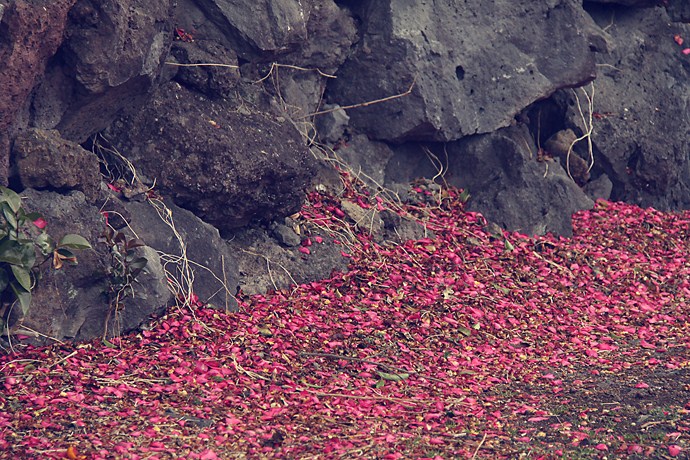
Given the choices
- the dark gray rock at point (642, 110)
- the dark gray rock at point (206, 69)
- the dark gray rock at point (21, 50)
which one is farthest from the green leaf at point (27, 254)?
the dark gray rock at point (642, 110)

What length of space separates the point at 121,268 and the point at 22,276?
60 centimetres

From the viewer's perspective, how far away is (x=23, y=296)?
13.9ft

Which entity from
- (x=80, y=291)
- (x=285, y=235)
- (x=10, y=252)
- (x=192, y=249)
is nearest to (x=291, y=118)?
(x=285, y=235)

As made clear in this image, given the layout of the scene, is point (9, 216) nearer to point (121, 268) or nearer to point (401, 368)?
point (121, 268)

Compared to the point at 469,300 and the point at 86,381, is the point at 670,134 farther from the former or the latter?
the point at 86,381

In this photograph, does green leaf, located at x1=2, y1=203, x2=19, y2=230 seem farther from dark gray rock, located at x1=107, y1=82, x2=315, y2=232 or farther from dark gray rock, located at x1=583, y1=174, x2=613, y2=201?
dark gray rock, located at x1=583, y1=174, x2=613, y2=201

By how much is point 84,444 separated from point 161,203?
2.12 meters

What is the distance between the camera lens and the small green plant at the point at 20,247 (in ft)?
13.8

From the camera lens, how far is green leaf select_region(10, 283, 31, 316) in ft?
13.9

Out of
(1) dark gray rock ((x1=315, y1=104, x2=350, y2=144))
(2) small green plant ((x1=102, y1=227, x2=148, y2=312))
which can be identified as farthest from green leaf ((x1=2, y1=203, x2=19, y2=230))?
(1) dark gray rock ((x1=315, y1=104, x2=350, y2=144))


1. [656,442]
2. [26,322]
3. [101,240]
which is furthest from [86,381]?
[656,442]

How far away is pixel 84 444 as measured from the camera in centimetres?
358

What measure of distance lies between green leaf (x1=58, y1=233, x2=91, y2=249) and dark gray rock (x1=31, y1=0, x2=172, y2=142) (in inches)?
30.5

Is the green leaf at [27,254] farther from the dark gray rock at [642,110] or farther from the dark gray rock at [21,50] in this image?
the dark gray rock at [642,110]
